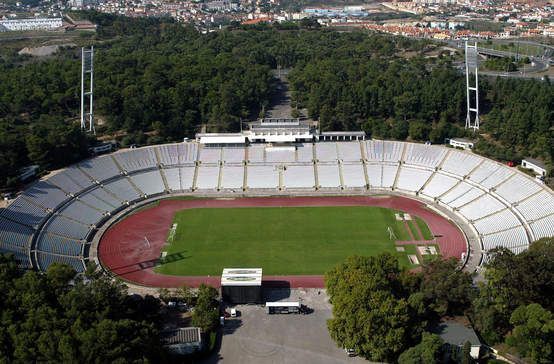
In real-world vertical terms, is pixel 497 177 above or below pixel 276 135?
below

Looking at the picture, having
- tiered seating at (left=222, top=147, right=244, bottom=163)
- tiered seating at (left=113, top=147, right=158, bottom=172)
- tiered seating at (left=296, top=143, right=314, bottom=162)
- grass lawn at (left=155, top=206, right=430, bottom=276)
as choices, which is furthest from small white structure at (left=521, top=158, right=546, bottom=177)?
tiered seating at (left=113, top=147, right=158, bottom=172)

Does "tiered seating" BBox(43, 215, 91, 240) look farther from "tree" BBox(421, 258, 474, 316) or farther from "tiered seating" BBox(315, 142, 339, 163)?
"tree" BBox(421, 258, 474, 316)

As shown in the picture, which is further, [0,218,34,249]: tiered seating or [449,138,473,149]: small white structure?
[449,138,473,149]: small white structure

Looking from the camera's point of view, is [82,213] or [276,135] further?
[276,135]

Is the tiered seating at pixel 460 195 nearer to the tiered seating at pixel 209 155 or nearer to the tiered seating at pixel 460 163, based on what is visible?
the tiered seating at pixel 460 163

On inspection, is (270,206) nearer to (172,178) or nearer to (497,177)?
(172,178)

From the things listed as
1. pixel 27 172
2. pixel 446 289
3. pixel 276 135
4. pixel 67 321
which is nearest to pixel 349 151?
pixel 276 135
